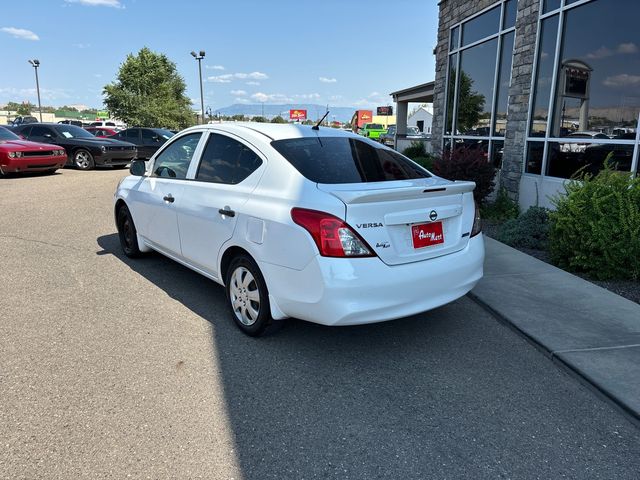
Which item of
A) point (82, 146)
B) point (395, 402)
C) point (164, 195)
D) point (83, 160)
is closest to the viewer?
point (395, 402)

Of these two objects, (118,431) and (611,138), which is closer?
(118,431)

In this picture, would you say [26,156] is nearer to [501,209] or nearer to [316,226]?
[501,209]

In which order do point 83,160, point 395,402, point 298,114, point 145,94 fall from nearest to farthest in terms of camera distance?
point 395,402 < point 83,160 < point 145,94 < point 298,114

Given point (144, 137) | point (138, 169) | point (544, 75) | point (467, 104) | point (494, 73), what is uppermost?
point (494, 73)

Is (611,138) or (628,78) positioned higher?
(628,78)

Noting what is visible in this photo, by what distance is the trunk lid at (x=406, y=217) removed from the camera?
3.16 metres

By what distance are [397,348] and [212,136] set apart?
2462mm

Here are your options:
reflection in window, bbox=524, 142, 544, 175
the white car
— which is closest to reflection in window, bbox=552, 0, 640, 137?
reflection in window, bbox=524, 142, 544, 175

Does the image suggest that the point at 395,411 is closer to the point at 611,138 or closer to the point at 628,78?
the point at 611,138

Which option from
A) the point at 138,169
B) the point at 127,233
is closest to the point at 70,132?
the point at 127,233

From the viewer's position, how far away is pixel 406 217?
3303 millimetres

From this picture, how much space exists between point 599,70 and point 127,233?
23.7ft

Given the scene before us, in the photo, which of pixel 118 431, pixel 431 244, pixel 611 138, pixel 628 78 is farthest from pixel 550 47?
pixel 118 431

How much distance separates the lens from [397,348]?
3730 millimetres
